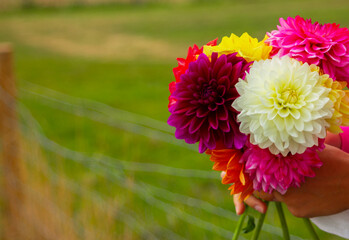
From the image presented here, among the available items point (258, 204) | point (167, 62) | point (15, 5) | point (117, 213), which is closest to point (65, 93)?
point (167, 62)

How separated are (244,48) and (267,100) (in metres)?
0.10

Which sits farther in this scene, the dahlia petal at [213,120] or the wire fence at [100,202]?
the wire fence at [100,202]

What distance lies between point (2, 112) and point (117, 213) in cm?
79

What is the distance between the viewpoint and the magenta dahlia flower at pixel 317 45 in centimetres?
71

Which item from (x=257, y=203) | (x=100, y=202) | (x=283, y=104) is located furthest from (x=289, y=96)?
(x=100, y=202)

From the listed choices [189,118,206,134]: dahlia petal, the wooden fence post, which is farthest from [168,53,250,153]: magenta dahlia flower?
the wooden fence post

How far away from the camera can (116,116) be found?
3.52 metres

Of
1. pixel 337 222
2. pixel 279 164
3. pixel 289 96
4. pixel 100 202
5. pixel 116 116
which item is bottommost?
pixel 116 116

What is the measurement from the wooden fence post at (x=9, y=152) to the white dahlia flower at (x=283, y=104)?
1744 mm

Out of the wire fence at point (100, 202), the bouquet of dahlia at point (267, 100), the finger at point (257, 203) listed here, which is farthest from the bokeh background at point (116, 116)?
the finger at point (257, 203)

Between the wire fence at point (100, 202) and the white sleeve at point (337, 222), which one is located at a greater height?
the white sleeve at point (337, 222)

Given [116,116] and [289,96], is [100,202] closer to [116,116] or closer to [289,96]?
[289,96]

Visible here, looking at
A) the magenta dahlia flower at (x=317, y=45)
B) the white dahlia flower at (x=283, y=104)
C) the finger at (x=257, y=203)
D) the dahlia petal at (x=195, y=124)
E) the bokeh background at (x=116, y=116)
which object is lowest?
the bokeh background at (x=116, y=116)

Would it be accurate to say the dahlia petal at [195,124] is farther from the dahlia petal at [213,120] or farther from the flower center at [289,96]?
the flower center at [289,96]
